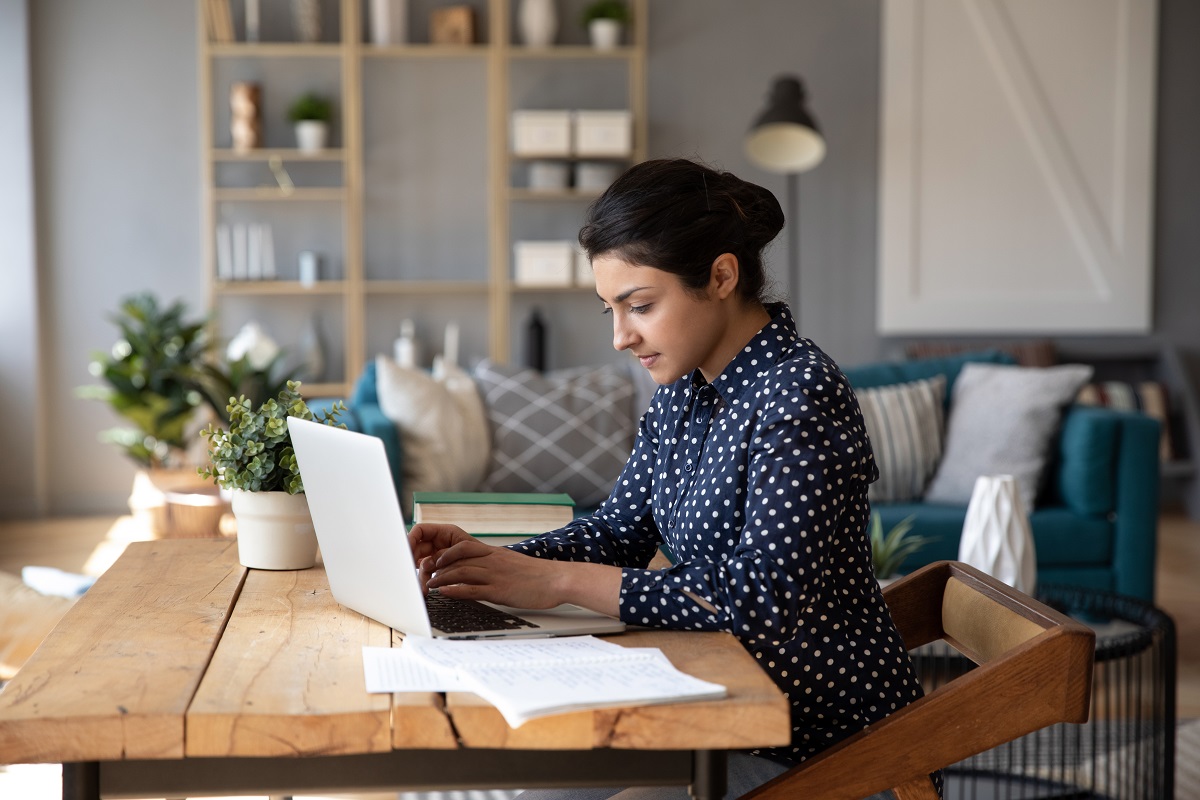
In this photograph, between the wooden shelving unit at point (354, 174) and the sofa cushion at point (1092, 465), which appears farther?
the wooden shelving unit at point (354, 174)

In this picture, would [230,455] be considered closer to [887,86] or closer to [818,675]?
[818,675]

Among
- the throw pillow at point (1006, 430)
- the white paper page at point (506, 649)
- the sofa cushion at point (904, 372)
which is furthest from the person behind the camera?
the sofa cushion at point (904, 372)

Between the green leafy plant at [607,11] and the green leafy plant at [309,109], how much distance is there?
1.36 m

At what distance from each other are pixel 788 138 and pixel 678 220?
15.4 ft

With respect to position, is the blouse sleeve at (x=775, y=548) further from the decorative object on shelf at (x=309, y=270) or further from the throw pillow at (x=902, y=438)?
the decorative object on shelf at (x=309, y=270)

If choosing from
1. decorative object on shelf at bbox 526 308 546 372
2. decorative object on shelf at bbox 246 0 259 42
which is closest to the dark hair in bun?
decorative object on shelf at bbox 526 308 546 372

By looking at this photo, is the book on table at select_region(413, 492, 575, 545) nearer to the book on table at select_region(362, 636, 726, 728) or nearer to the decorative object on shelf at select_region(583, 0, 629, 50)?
the book on table at select_region(362, 636, 726, 728)

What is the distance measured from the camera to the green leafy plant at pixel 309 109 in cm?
596

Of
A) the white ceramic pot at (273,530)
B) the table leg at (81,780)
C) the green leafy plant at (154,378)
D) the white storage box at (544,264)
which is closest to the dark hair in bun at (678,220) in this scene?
the white ceramic pot at (273,530)

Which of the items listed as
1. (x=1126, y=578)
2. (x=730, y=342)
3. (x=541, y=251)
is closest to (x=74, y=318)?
(x=541, y=251)

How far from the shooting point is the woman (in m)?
1.24

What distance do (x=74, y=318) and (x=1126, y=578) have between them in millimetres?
4884

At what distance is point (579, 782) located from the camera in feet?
Answer: 3.31

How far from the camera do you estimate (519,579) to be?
1.28 m
